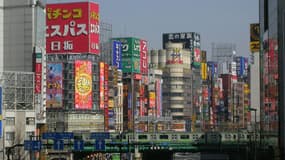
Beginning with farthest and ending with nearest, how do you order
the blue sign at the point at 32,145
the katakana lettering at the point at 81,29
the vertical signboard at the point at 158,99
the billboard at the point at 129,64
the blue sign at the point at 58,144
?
1. the vertical signboard at the point at 158,99
2. the billboard at the point at 129,64
3. the katakana lettering at the point at 81,29
4. the blue sign at the point at 58,144
5. the blue sign at the point at 32,145

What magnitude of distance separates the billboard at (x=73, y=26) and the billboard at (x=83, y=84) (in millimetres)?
3910

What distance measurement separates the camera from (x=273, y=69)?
67688mm

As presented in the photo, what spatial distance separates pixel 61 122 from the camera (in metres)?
129

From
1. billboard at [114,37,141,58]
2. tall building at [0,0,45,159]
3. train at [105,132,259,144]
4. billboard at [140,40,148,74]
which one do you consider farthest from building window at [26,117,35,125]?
billboard at [140,40,148,74]

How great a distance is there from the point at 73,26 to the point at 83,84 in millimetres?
10767

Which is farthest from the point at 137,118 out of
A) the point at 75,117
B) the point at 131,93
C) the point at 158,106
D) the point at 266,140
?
the point at 266,140

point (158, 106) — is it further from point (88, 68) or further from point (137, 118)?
point (88, 68)

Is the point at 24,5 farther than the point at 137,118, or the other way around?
the point at 137,118

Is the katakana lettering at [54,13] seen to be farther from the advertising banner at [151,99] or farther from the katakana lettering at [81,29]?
the advertising banner at [151,99]

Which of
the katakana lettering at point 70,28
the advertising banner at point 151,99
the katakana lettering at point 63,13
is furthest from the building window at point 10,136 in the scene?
the advertising banner at point 151,99

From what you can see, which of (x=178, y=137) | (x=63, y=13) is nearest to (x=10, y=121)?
(x=178, y=137)

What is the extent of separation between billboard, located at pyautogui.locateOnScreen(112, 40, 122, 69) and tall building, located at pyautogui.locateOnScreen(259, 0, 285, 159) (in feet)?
235

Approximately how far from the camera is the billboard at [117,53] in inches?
5777

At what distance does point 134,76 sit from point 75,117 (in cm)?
3361
